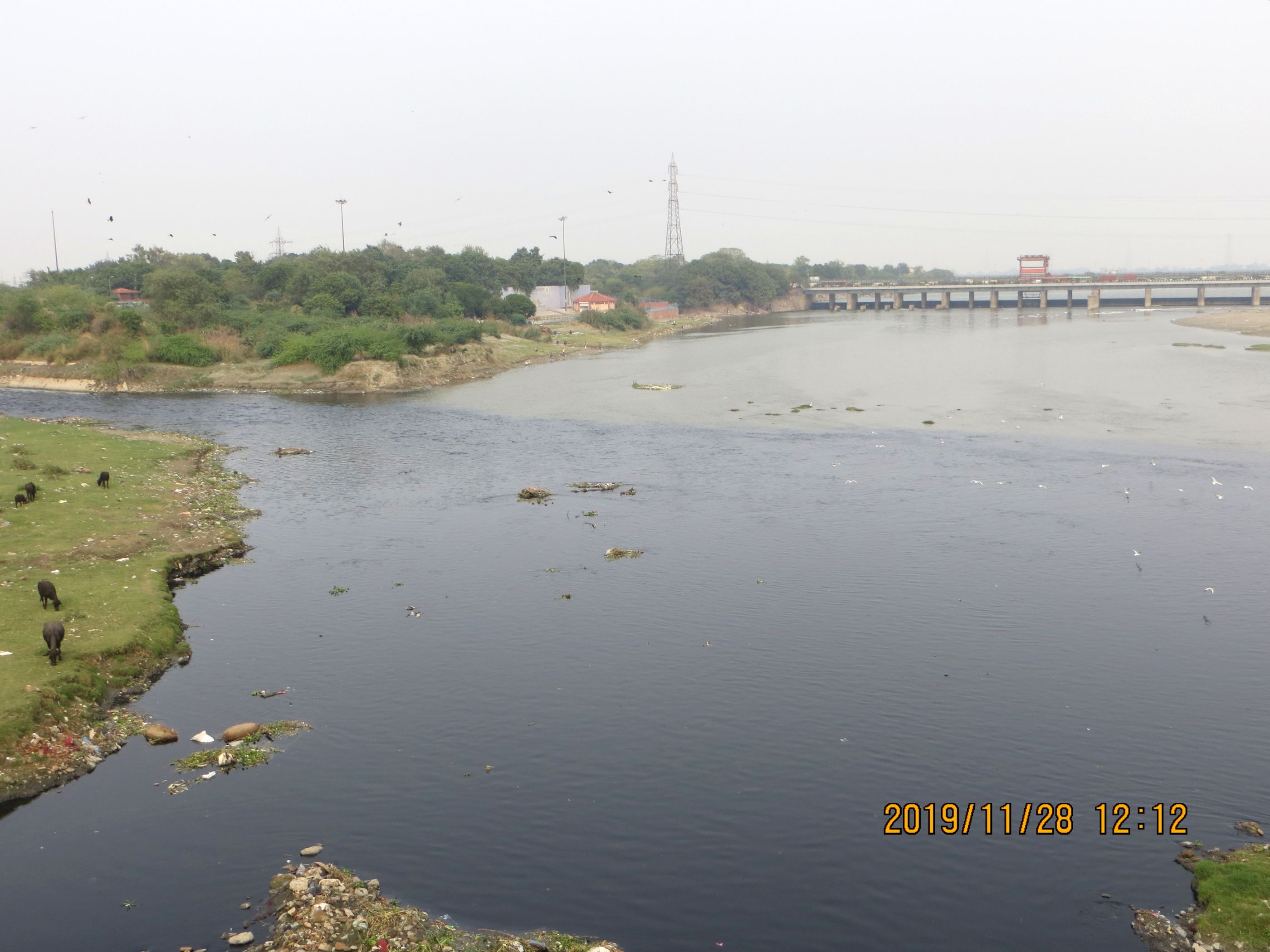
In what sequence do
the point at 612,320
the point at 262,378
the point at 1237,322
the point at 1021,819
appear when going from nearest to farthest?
the point at 1021,819, the point at 262,378, the point at 1237,322, the point at 612,320

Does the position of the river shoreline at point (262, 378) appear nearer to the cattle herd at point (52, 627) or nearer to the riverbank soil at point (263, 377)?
the riverbank soil at point (263, 377)

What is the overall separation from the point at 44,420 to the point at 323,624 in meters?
40.1

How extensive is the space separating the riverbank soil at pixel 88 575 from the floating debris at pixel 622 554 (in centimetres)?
1148

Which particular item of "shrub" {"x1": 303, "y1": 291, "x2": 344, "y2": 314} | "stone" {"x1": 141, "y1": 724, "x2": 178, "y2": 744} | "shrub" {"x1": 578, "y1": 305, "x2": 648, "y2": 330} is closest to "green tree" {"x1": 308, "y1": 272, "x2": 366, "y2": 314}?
"shrub" {"x1": 303, "y1": 291, "x2": 344, "y2": 314}

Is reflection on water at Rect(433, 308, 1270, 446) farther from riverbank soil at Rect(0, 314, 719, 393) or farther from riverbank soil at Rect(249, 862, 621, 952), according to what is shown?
riverbank soil at Rect(249, 862, 621, 952)

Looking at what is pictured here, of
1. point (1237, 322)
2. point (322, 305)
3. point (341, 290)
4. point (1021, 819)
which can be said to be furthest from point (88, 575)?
point (1237, 322)

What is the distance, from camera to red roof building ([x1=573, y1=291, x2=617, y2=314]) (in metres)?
145

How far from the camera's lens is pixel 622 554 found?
29.4 m

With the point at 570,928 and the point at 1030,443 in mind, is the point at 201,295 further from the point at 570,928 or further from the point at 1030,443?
the point at 570,928

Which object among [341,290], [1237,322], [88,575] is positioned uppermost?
[341,290]

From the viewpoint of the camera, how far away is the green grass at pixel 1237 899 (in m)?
12.2

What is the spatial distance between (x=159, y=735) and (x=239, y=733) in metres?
1.45

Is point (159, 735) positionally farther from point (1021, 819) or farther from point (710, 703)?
point (1021, 819)

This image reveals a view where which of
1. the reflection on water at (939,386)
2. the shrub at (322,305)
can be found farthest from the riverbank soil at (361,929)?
the shrub at (322,305)
